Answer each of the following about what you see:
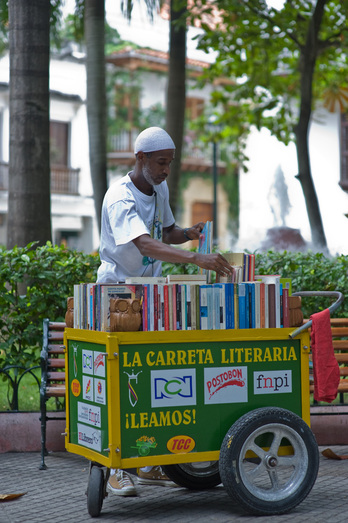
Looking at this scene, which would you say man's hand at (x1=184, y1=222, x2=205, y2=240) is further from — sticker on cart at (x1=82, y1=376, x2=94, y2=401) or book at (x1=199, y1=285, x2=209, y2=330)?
sticker on cart at (x1=82, y1=376, x2=94, y2=401)

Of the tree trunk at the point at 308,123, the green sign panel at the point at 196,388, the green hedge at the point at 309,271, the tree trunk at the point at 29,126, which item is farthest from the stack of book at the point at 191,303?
the tree trunk at the point at 308,123

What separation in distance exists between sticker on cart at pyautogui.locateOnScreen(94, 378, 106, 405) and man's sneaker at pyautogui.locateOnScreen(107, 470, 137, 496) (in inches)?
26.1

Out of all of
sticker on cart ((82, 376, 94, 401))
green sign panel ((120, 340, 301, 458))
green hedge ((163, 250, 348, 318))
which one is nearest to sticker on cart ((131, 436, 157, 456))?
green sign panel ((120, 340, 301, 458))

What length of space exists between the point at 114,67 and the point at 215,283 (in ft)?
116

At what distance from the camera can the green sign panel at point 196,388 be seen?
451 centimetres

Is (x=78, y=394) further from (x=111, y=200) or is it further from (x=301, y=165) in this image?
(x=301, y=165)

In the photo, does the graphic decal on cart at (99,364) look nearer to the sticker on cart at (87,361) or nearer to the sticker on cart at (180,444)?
the sticker on cart at (87,361)

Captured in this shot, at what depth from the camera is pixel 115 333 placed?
445 centimetres

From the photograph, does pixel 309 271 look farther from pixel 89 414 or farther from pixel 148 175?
pixel 89 414

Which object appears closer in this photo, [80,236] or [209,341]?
[209,341]

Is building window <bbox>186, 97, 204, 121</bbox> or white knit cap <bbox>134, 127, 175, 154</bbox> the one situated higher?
building window <bbox>186, 97, 204, 121</bbox>

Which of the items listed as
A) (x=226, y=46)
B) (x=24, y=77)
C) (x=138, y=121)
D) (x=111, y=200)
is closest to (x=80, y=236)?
(x=138, y=121)

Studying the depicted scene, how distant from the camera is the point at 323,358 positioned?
4.85m

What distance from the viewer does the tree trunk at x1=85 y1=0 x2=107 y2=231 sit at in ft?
40.8
